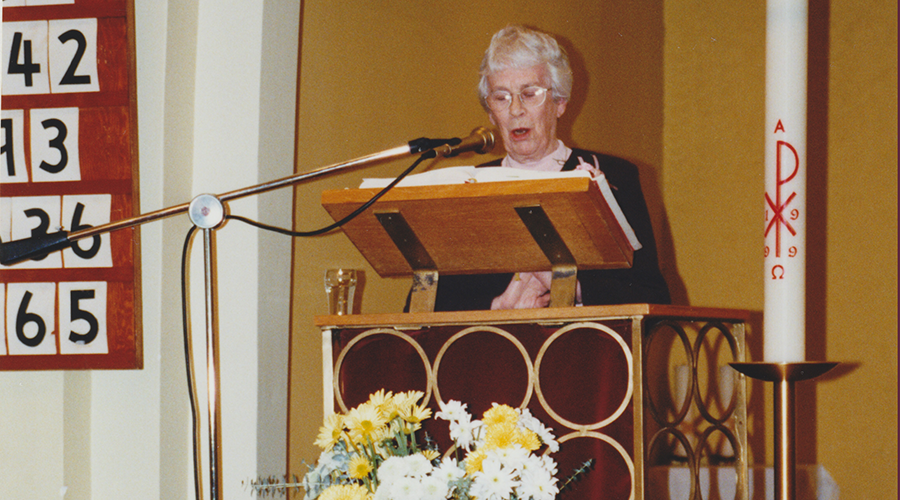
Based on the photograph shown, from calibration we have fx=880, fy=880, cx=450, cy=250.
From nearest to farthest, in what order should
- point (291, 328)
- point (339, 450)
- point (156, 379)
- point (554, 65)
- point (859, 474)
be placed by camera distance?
point (339, 450) < point (156, 379) < point (554, 65) < point (291, 328) < point (859, 474)

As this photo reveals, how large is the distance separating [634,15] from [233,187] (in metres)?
2.01

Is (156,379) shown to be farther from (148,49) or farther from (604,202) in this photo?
(604,202)

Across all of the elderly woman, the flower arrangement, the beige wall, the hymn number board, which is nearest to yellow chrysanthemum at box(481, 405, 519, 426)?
the flower arrangement

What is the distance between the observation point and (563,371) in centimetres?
145

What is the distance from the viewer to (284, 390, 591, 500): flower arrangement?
0.98 meters

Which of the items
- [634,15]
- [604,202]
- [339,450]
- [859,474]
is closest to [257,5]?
[604,202]

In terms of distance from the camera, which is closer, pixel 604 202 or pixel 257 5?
pixel 604 202

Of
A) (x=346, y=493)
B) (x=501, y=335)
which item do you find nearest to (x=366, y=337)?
(x=501, y=335)

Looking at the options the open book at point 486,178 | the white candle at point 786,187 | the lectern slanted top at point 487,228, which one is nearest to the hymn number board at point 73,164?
the lectern slanted top at point 487,228

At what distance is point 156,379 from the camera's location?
2023mm

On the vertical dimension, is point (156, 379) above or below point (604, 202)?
below

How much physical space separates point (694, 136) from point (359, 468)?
287 cm

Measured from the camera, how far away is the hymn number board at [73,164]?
76.5 inches

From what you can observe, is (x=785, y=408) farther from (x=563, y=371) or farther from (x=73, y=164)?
(x=73, y=164)
